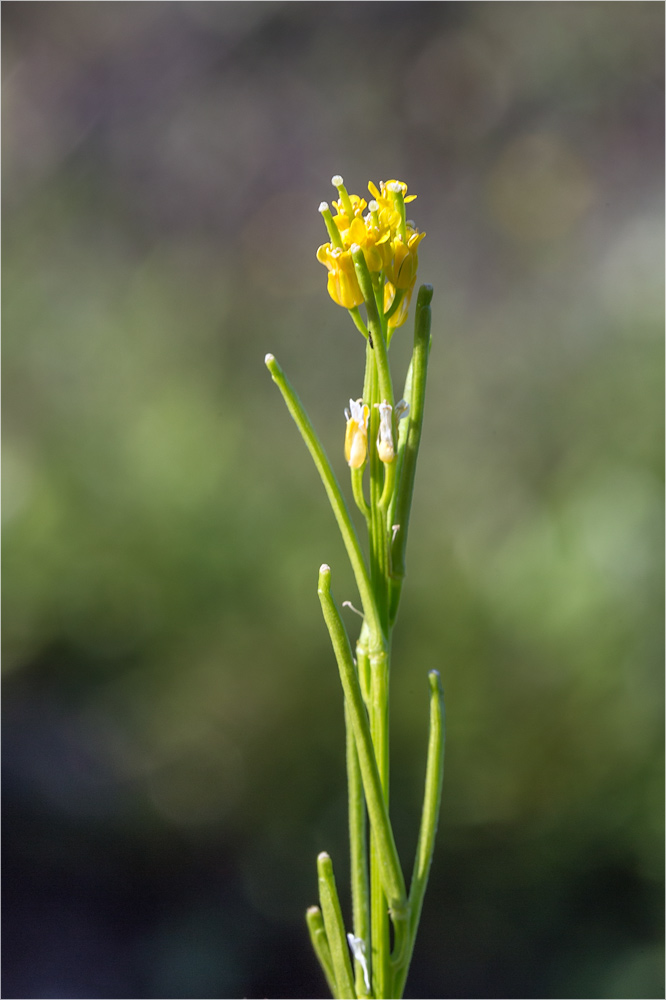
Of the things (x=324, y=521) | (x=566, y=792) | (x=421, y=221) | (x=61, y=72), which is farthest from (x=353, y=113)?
(x=566, y=792)

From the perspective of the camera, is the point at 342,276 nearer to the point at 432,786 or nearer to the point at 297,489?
the point at 432,786

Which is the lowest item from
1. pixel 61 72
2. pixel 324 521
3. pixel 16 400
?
pixel 324 521

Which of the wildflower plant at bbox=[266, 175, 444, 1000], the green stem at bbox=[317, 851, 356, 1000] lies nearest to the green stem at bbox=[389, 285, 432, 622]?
the wildflower plant at bbox=[266, 175, 444, 1000]

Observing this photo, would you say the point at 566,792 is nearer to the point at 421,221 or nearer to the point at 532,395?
the point at 532,395

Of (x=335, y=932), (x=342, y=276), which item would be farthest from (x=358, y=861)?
(x=342, y=276)

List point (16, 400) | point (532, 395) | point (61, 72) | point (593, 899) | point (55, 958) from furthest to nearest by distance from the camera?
point (61, 72) → point (16, 400) → point (532, 395) → point (55, 958) → point (593, 899)

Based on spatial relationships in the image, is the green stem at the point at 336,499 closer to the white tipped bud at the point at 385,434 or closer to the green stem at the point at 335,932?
the white tipped bud at the point at 385,434

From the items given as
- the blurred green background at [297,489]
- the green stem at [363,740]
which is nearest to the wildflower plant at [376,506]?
the green stem at [363,740]

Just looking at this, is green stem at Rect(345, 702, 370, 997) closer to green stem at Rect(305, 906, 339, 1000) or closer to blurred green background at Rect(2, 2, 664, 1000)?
green stem at Rect(305, 906, 339, 1000)
